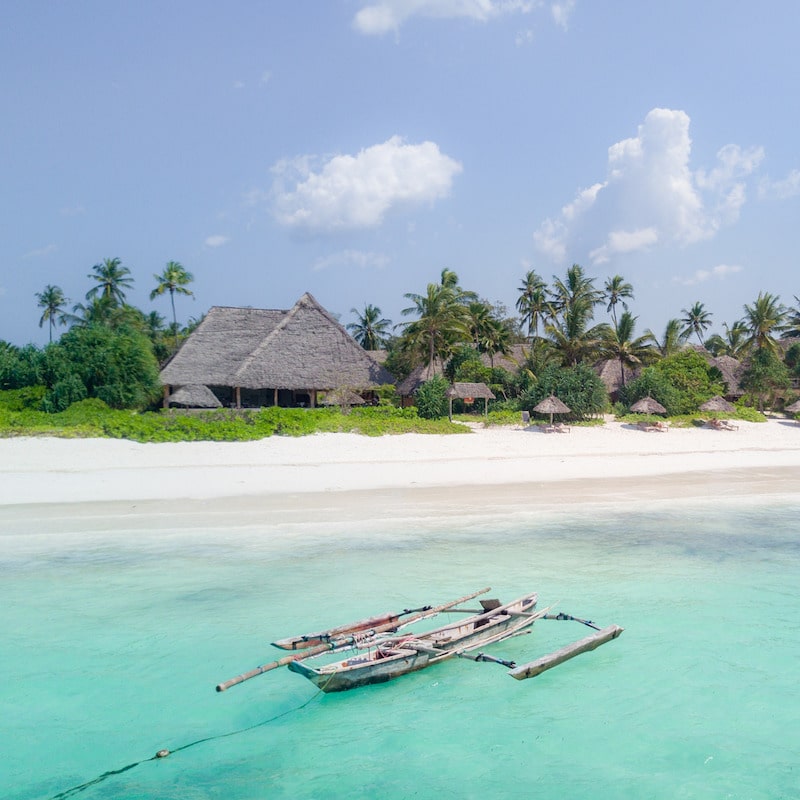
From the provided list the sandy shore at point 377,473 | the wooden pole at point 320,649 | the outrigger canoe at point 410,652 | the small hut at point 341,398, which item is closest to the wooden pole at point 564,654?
the outrigger canoe at point 410,652

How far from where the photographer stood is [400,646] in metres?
6.96

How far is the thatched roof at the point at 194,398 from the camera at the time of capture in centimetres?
2784

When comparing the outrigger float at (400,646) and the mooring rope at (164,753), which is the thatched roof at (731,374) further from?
the mooring rope at (164,753)

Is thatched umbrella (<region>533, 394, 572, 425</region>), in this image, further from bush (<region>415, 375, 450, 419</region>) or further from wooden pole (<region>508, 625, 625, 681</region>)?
wooden pole (<region>508, 625, 625, 681</region>)

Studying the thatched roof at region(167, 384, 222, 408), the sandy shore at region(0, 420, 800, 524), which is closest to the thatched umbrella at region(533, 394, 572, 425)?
the sandy shore at region(0, 420, 800, 524)

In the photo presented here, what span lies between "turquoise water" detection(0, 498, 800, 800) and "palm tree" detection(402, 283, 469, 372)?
67.2 feet

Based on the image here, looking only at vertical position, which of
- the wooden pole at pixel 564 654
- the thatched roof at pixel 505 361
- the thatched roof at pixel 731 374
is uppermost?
the thatched roof at pixel 505 361

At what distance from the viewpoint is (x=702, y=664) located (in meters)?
7.93

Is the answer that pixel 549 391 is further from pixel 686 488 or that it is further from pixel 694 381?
pixel 686 488

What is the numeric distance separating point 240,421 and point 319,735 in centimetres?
1732

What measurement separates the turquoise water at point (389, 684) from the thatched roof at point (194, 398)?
51.0 ft

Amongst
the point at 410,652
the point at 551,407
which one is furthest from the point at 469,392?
the point at 410,652

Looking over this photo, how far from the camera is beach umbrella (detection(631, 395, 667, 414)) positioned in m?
29.4

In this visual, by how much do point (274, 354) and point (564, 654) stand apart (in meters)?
24.5
